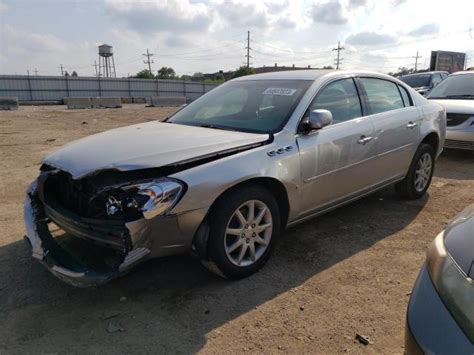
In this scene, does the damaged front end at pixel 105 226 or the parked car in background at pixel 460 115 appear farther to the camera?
the parked car in background at pixel 460 115

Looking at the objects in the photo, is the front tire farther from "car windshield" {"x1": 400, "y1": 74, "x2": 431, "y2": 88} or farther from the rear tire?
"car windshield" {"x1": 400, "y1": 74, "x2": 431, "y2": 88}

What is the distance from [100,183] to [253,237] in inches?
49.4

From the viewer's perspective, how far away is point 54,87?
38125 millimetres

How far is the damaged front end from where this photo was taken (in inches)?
105

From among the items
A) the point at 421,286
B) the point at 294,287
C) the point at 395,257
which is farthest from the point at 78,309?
the point at 395,257

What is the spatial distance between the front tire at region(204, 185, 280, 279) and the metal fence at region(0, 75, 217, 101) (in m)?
38.8

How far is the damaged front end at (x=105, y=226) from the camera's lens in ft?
8.79

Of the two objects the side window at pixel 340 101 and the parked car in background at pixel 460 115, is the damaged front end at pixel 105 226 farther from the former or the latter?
the parked car in background at pixel 460 115

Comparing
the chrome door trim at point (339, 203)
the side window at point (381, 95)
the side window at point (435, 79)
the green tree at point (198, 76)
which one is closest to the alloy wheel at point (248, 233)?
the chrome door trim at point (339, 203)

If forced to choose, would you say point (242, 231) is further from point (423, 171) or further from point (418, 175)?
point (423, 171)

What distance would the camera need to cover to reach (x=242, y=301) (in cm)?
301

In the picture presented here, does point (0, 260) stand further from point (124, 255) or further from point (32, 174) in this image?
point (32, 174)

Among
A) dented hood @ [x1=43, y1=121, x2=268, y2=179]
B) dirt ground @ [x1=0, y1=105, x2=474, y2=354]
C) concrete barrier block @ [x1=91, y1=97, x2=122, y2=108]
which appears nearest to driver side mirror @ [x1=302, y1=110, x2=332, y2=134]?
dented hood @ [x1=43, y1=121, x2=268, y2=179]

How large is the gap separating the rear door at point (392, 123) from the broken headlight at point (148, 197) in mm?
2507
